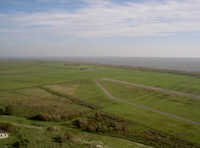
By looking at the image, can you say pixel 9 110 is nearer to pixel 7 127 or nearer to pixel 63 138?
pixel 7 127

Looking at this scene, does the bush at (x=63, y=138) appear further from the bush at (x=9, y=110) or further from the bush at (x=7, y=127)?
the bush at (x=9, y=110)

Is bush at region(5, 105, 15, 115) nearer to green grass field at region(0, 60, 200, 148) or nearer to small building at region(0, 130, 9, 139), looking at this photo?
green grass field at region(0, 60, 200, 148)

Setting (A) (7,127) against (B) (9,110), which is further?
(B) (9,110)

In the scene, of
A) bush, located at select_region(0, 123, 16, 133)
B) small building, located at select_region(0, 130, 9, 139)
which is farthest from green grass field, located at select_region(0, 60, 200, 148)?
small building, located at select_region(0, 130, 9, 139)

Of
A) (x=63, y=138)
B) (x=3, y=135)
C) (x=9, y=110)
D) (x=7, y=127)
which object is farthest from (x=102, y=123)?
(x=9, y=110)

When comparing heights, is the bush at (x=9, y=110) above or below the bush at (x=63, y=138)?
below

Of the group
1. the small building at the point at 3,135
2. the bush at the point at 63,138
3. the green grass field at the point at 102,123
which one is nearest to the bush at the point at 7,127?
the green grass field at the point at 102,123

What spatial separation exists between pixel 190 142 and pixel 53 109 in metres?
30.7

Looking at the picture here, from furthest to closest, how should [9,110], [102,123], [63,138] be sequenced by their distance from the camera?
[9,110] < [102,123] < [63,138]

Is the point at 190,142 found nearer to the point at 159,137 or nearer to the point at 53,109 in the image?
the point at 159,137

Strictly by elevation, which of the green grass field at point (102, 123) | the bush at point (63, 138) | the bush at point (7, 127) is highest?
the bush at point (7, 127)

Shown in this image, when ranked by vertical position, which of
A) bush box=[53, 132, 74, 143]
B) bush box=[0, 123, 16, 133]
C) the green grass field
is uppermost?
bush box=[0, 123, 16, 133]

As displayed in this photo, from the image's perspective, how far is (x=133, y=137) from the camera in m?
29.2

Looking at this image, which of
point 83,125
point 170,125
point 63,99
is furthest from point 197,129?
point 63,99
